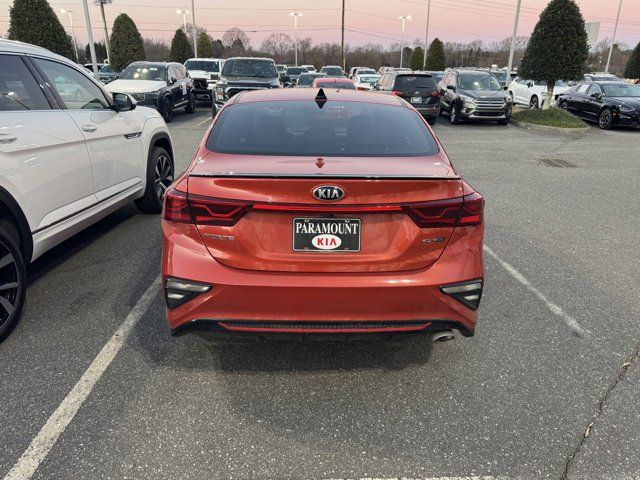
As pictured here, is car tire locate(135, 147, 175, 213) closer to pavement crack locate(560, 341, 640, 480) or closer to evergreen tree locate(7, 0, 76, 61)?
pavement crack locate(560, 341, 640, 480)

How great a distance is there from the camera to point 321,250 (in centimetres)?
254

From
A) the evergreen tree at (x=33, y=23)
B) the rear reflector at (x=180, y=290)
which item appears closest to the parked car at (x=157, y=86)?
the evergreen tree at (x=33, y=23)

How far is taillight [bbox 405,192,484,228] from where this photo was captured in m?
2.54

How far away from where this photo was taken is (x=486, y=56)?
81.8 metres

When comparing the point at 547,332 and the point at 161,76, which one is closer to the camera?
the point at 547,332

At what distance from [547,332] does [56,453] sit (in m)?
3.19

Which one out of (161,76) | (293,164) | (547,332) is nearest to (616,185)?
(547,332)

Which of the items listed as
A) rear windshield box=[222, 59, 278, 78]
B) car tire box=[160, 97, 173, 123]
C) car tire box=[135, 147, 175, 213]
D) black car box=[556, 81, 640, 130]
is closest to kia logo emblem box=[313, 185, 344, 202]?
car tire box=[135, 147, 175, 213]

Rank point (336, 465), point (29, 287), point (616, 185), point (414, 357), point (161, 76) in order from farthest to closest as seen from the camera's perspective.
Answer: point (161, 76) → point (616, 185) → point (29, 287) → point (414, 357) → point (336, 465)

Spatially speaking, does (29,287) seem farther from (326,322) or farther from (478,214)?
(478,214)

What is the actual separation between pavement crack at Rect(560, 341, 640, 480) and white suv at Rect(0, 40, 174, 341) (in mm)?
3481

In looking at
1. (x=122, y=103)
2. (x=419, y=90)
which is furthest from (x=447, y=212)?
(x=419, y=90)

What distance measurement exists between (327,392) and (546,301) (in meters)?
2.22

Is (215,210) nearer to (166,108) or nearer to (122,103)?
(122,103)
